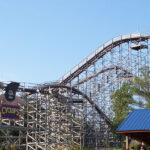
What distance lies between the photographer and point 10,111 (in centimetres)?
2477

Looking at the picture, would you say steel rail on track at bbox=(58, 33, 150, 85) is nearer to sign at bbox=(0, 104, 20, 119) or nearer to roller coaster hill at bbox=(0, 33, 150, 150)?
roller coaster hill at bbox=(0, 33, 150, 150)

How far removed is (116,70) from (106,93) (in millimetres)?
2785

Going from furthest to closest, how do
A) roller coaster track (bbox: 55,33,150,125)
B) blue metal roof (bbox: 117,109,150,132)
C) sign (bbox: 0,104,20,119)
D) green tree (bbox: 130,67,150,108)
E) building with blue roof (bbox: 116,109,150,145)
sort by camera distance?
roller coaster track (bbox: 55,33,150,125), green tree (bbox: 130,67,150,108), sign (bbox: 0,104,20,119), blue metal roof (bbox: 117,109,150,132), building with blue roof (bbox: 116,109,150,145)

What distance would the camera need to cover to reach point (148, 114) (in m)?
19.9

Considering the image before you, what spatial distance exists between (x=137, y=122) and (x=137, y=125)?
398mm

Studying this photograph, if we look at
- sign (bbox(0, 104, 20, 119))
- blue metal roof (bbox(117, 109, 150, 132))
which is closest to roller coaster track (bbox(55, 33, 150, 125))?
sign (bbox(0, 104, 20, 119))

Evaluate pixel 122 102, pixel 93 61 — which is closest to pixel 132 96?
pixel 122 102

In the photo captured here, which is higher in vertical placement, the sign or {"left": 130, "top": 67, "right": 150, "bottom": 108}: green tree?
{"left": 130, "top": 67, "right": 150, "bottom": 108}: green tree

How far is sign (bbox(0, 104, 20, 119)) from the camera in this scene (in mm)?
24250

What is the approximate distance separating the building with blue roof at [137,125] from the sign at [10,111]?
8.86m

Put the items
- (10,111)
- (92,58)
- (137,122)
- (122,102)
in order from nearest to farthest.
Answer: (137,122) → (10,111) → (122,102) → (92,58)

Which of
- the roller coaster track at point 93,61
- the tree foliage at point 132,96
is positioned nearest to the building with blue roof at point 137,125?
the tree foliage at point 132,96

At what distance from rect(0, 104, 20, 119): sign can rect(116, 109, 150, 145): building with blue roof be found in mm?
8863

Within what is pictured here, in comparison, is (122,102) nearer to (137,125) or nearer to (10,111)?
(10,111)
